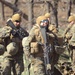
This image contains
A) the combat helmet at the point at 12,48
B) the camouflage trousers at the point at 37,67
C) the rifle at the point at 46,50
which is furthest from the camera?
the combat helmet at the point at 12,48

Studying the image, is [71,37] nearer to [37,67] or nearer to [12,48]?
[12,48]

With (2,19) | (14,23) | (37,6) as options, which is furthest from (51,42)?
(37,6)

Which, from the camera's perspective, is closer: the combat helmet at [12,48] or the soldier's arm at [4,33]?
the soldier's arm at [4,33]

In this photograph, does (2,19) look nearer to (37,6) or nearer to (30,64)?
(37,6)

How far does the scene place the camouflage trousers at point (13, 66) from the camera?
1089cm

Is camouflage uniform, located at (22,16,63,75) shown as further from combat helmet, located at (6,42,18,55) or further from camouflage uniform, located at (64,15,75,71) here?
camouflage uniform, located at (64,15,75,71)

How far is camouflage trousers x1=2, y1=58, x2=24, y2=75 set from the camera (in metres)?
10.9

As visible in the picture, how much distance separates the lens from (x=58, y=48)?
10.2m

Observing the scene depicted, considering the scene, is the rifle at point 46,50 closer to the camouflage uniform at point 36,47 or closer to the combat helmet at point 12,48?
the camouflage uniform at point 36,47

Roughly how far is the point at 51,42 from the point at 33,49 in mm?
528

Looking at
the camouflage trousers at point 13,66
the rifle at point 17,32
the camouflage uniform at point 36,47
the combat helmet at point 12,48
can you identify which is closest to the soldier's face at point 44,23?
the camouflage uniform at point 36,47

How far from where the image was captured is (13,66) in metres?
11.1

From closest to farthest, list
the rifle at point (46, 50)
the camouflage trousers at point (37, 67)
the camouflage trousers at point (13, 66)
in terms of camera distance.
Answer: the rifle at point (46, 50) < the camouflage trousers at point (37, 67) < the camouflage trousers at point (13, 66)

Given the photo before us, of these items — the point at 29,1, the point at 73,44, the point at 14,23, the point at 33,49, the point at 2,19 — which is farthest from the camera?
the point at 2,19
